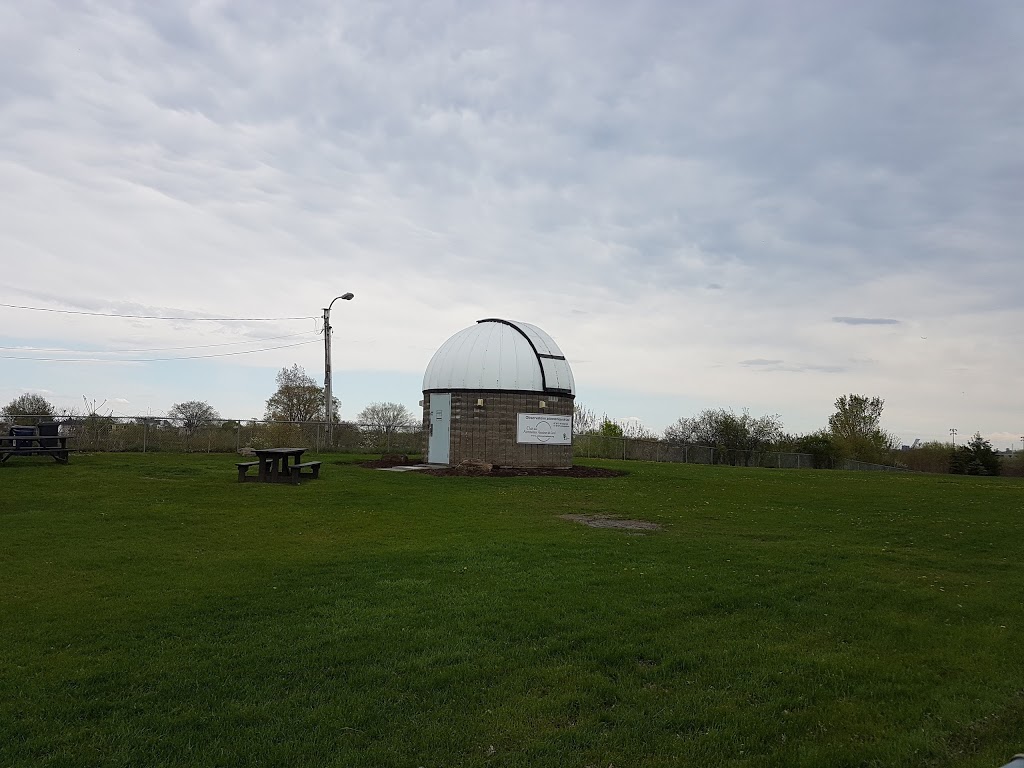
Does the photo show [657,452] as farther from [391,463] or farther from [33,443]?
[33,443]

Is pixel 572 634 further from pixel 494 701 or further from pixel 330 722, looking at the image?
pixel 330 722

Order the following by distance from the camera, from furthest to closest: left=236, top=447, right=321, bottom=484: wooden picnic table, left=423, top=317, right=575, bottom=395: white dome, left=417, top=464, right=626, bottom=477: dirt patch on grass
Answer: left=423, top=317, right=575, bottom=395: white dome < left=417, top=464, right=626, bottom=477: dirt patch on grass < left=236, top=447, right=321, bottom=484: wooden picnic table

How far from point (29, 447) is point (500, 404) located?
1354 centimetres

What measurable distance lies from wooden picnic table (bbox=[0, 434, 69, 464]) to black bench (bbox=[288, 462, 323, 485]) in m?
6.22

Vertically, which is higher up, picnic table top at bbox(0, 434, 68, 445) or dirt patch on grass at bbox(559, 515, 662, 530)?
picnic table top at bbox(0, 434, 68, 445)

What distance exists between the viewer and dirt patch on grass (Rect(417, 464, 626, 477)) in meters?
22.3

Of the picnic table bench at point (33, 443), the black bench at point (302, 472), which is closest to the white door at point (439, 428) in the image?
the black bench at point (302, 472)

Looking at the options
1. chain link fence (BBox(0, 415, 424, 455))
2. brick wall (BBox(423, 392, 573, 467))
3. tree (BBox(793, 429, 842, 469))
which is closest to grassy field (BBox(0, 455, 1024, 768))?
brick wall (BBox(423, 392, 573, 467))

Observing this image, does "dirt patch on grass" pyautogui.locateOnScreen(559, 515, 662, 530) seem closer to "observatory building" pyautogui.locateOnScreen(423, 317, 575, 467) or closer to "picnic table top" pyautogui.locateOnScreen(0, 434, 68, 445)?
"observatory building" pyautogui.locateOnScreen(423, 317, 575, 467)

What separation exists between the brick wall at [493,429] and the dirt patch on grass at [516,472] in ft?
1.78

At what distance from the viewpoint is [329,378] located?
3180 centimetres

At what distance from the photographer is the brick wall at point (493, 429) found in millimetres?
24969

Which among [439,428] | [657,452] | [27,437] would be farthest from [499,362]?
[657,452]

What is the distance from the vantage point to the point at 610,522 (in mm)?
12516
